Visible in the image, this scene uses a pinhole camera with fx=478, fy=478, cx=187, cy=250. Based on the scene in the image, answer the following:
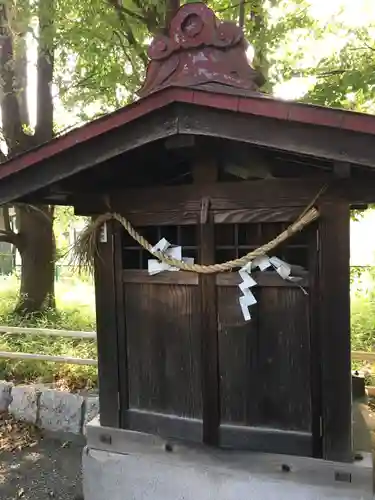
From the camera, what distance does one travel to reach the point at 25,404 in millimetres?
6219

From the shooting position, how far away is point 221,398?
3562 mm

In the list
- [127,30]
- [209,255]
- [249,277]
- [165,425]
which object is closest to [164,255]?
[209,255]

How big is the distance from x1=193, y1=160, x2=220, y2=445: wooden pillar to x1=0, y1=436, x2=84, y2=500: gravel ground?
6.41 ft

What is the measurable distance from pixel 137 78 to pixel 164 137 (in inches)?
177

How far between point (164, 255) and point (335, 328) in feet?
4.28

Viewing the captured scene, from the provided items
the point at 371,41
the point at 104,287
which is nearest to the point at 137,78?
the point at 371,41

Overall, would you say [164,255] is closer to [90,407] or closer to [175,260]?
[175,260]

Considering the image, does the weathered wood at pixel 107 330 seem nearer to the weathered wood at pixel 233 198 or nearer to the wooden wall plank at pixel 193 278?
the wooden wall plank at pixel 193 278

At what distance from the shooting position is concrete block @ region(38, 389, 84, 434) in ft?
19.4

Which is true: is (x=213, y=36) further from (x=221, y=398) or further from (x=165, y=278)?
(x=221, y=398)

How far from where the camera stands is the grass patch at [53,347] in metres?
6.69

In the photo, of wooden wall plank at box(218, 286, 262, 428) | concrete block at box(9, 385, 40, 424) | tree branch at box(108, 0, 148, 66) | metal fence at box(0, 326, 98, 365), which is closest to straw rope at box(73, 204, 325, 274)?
wooden wall plank at box(218, 286, 262, 428)

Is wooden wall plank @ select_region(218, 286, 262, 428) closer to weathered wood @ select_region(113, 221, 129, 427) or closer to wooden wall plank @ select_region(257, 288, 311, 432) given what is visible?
wooden wall plank @ select_region(257, 288, 311, 432)

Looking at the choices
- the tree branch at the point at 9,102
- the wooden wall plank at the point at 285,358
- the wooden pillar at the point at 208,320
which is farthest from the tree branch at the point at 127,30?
A: the wooden wall plank at the point at 285,358
